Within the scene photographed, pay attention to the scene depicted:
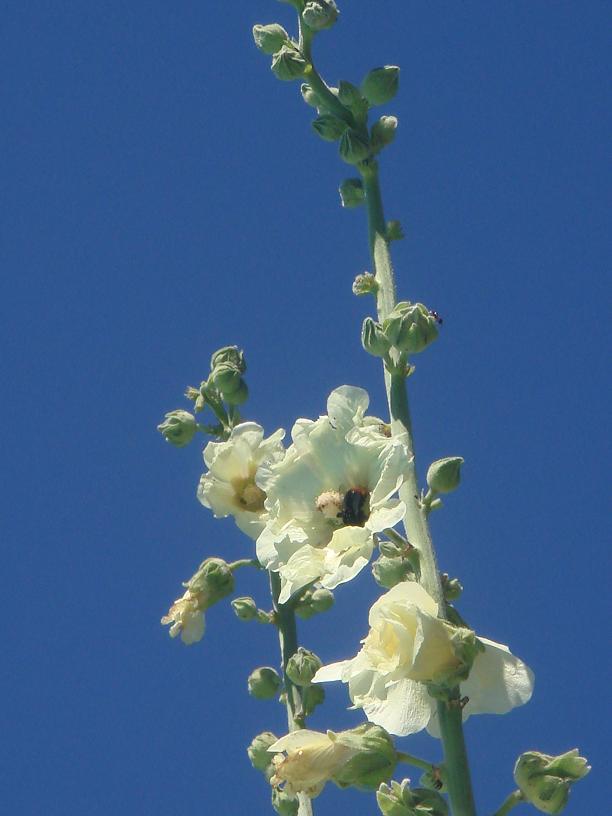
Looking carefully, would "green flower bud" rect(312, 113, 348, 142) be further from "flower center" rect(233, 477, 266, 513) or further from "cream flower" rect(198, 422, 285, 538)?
"flower center" rect(233, 477, 266, 513)

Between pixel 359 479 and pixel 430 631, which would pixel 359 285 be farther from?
pixel 430 631

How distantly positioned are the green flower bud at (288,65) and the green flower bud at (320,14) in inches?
4.6

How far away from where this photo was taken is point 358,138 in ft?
12.9

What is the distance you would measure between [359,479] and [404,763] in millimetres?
759

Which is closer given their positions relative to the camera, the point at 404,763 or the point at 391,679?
the point at 391,679

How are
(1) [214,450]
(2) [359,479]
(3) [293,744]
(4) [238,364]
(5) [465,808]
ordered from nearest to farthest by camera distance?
(5) [465,808] < (3) [293,744] < (2) [359,479] < (1) [214,450] < (4) [238,364]

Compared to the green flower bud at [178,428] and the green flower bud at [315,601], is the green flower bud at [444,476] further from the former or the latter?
the green flower bud at [178,428]

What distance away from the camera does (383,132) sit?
398 cm

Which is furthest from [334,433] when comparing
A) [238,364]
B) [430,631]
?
[238,364]

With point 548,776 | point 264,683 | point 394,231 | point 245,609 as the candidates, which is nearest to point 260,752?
point 264,683

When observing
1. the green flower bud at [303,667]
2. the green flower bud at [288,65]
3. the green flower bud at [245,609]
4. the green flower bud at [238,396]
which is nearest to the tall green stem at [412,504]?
the green flower bud at [288,65]

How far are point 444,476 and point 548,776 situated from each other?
795mm

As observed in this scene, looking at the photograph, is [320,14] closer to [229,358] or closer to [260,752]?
[229,358]

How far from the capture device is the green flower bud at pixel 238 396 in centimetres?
469
